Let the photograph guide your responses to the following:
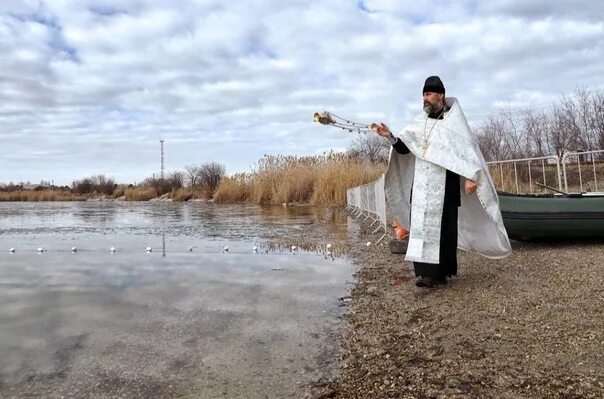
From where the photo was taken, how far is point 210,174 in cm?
4691

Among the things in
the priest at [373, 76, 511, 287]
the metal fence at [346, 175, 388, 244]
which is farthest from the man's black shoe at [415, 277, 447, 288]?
the metal fence at [346, 175, 388, 244]

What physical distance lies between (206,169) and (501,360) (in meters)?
46.7

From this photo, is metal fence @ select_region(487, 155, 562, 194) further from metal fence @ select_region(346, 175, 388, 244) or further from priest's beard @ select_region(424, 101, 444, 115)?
priest's beard @ select_region(424, 101, 444, 115)

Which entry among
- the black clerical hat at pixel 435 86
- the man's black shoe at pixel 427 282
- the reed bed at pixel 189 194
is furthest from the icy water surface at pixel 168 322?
the reed bed at pixel 189 194

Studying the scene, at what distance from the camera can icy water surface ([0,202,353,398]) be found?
108 inches

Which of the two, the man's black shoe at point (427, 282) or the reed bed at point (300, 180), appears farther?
the reed bed at point (300, 180)

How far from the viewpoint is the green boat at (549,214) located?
702 centimetres

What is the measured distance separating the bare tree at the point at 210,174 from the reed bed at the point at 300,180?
11530 mm

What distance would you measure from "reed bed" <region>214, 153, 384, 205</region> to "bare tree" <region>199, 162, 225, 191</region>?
11530mm

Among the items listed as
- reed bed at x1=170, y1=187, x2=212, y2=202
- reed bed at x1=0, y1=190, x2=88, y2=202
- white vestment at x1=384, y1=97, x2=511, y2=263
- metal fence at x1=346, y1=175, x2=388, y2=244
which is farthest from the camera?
reed bed at x1=0, y1=190, x2=88, y2=202

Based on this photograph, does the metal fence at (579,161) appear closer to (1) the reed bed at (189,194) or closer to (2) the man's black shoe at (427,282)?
(2) the man's black shoe at (427,282)

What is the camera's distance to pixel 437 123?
4.81 metres

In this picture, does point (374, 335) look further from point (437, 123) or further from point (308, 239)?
point (308, 239)

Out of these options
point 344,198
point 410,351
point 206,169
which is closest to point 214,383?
point 410,351
